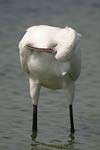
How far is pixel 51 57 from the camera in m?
8.30

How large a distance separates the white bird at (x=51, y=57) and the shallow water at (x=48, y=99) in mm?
585

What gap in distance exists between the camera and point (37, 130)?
364 inches

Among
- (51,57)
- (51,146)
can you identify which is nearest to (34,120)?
(51,146)

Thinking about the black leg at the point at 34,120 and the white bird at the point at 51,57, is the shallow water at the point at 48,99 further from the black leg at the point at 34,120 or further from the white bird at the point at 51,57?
the white bird at the point at 51,57

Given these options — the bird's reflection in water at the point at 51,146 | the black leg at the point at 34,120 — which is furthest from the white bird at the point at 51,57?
the bird's reflection in water at the point at 51,146

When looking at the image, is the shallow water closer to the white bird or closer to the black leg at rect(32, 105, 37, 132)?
the black leg at rect(32, 105, 37, 132)

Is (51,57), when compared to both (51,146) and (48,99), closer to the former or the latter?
(51,146)

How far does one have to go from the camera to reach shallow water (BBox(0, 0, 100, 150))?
Answer: 8.91 meters

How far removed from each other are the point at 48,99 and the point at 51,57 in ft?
7.48

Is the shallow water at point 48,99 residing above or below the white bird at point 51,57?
below

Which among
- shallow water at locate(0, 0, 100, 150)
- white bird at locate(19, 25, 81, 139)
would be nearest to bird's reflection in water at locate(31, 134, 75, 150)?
shallow water at locate(0, 0, 100, 150)

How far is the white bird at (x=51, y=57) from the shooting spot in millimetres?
8141

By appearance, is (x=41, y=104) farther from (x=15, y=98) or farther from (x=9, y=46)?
(x=9, y=46)

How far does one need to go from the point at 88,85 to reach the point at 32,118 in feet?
6.34
